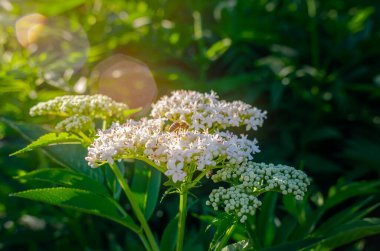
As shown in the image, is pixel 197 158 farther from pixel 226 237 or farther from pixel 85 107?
pixel 85 107

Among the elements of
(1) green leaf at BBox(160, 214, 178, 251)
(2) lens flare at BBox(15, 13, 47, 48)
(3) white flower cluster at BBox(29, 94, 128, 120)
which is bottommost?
(1) green leaf at BBox(160, 214, 178, 251)

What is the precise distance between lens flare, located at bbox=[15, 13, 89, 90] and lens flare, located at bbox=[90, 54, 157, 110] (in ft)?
0.64

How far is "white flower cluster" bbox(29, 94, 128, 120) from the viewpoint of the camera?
6.69 ft

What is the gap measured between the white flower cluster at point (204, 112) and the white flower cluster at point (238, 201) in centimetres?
30

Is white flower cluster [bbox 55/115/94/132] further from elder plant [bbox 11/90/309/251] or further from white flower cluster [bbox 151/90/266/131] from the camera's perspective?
white flower cluster [bbox 151/90/266/131]

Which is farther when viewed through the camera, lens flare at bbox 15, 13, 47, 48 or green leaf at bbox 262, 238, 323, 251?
lens flare at bbox 15, 13, 47, 48

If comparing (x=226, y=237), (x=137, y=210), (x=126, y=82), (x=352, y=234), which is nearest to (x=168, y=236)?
(x=137, y=210)

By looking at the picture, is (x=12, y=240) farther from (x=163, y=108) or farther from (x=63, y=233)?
(x=163, y=108)

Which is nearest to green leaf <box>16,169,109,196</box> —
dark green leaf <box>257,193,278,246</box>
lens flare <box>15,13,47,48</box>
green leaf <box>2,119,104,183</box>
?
green leaf <box>2,119,104,183</box>

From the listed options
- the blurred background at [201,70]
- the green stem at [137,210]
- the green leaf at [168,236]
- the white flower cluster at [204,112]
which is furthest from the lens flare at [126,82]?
the green stem at [137,210]

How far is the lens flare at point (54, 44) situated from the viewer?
3.38 m

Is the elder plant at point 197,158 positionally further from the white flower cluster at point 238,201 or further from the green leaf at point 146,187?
the green leaf at point 146,187

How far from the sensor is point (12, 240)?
10.6 ft

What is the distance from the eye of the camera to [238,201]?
1.61 metres
